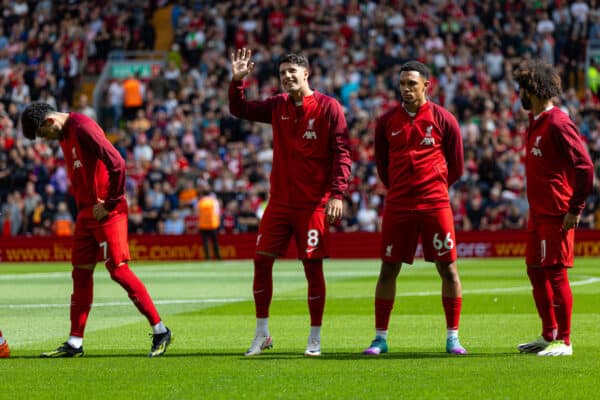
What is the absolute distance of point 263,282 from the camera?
11094 mm

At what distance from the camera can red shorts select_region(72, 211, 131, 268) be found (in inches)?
436

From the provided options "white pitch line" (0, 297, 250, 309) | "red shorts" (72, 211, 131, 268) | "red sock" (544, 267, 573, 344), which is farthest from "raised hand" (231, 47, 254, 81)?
"white pitch line" (0, 297, 250, 309)

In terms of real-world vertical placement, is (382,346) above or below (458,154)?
below

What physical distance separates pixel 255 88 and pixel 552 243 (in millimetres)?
28167

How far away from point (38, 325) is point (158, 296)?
17.0 feet

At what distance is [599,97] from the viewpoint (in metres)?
35.7

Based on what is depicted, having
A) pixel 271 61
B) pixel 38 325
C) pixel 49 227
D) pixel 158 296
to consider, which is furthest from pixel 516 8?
pixel 38 325

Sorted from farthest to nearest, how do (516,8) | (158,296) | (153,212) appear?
(516,8)
(153,212)
(158,296)

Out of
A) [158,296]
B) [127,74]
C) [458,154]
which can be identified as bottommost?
[158,296]

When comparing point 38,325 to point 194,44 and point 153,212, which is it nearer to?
point 153,212

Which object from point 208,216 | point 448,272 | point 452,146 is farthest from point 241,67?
point 208,216

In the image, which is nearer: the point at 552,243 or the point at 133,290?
the point at 552,243

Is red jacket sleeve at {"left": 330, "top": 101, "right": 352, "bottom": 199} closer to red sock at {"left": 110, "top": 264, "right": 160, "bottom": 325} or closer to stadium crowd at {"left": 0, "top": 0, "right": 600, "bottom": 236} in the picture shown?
red sock at {"left": 110, "top": 264, "right": 160, "bottom": 325}

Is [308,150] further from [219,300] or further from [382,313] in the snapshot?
[219,300]
